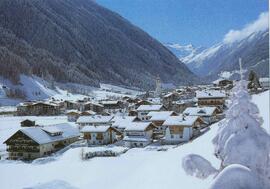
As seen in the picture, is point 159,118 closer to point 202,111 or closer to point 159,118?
point 159,118

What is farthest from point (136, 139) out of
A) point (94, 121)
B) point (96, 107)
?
point (96, 107)

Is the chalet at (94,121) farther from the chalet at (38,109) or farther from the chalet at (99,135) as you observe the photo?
the chalet at (38,109)

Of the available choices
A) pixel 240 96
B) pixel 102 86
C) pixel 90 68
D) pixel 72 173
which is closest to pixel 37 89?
pixel 102 86

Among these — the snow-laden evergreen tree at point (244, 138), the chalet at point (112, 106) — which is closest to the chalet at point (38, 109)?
the chalet at point (112, 106)

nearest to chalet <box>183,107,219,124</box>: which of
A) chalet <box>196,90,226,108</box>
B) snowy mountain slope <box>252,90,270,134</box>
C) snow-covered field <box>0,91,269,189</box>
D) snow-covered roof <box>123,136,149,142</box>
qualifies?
snow-covered roof <box>123,136,149,142</box>

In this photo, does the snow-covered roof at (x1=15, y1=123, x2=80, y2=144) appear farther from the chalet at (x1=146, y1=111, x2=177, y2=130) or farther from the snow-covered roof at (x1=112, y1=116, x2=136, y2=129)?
the chalet at (x1=146, y1=111, x2=177, y2=130)

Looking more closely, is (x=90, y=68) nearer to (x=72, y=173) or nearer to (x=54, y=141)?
(x=54, y=141)
